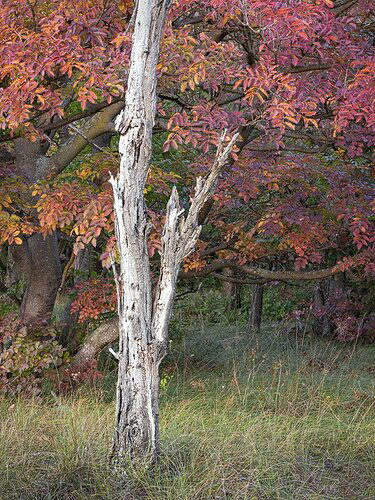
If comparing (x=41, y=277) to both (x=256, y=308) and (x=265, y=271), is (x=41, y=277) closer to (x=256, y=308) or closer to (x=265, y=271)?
(x=265, y=271)

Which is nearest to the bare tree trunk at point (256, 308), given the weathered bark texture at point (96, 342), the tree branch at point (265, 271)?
the tree branch at point (265, 271)

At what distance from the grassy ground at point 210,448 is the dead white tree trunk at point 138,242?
11.6 inches

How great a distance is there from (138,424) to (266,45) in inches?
116

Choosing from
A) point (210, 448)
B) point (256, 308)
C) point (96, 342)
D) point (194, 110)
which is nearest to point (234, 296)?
point (256, 308)

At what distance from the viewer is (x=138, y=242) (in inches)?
179

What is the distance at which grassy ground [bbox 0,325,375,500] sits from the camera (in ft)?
14.9

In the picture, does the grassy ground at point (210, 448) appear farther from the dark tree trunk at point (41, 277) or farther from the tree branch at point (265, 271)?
the tree branch at point (265, 271)

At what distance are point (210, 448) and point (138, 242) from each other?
1575 millimetres

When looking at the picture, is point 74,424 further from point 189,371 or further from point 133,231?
point 189,371

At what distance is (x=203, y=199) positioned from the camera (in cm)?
458

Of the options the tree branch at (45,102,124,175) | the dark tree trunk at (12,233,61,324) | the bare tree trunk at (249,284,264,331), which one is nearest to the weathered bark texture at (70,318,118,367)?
the dark tree trunk at (12,233,61,324)

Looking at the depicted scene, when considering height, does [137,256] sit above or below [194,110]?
below

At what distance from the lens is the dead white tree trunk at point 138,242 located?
4516 mm

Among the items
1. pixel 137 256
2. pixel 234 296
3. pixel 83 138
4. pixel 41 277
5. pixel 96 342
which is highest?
pixel 83 138
